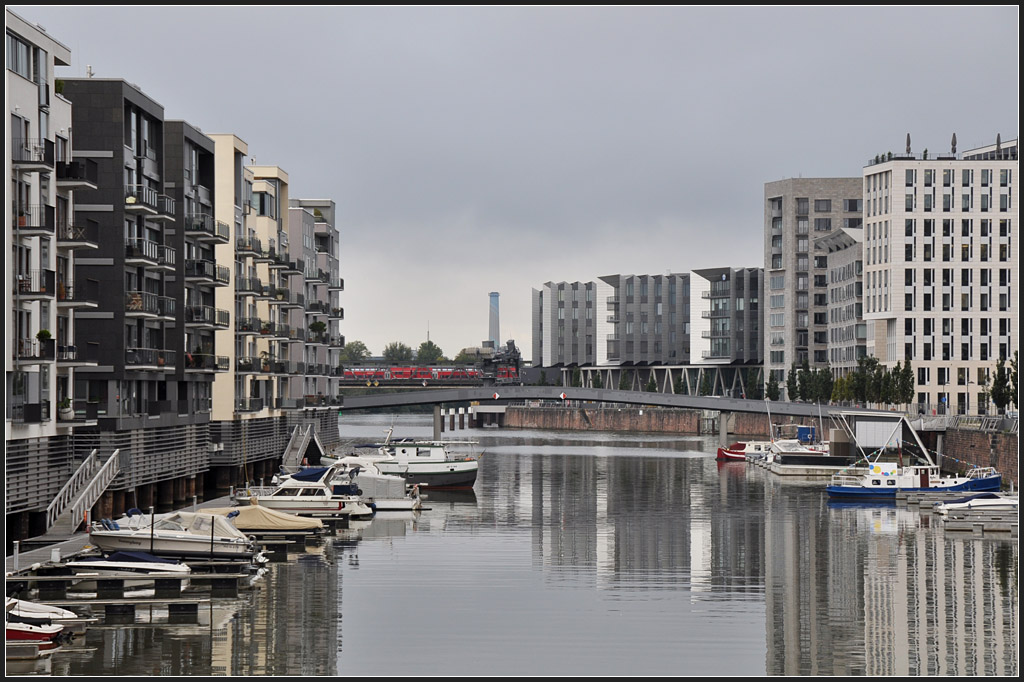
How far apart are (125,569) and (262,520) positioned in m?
18.7

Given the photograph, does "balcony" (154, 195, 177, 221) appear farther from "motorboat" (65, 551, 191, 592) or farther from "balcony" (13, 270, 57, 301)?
"motorboat" (65, 551, 191, 592)

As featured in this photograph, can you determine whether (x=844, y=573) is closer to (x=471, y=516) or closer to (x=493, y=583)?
(x=493, y=583)

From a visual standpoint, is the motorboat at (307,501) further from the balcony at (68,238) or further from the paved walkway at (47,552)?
the balcony at (68,238)

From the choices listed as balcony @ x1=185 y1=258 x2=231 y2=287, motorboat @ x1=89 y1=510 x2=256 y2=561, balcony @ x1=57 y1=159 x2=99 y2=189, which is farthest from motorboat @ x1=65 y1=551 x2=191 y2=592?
balcony @ x1=185 y1=258 x2=231 y2=287

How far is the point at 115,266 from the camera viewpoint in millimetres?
75375

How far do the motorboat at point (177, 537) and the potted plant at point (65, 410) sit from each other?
7.56 meters

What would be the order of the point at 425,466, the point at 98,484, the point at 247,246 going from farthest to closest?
the point at 425,466, the point at 247,246, the point at 98,484

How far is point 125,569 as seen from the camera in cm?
5091

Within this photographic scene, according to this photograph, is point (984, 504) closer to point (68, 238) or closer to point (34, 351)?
point (68, 238)

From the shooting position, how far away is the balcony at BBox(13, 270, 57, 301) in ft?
194

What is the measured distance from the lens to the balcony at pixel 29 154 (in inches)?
2318

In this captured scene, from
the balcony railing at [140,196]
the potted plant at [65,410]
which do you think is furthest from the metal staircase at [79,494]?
the balcony railing at [140,196]

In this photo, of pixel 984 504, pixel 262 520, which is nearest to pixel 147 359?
pixel 262 520

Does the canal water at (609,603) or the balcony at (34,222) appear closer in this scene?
the canal water at (609,603)
